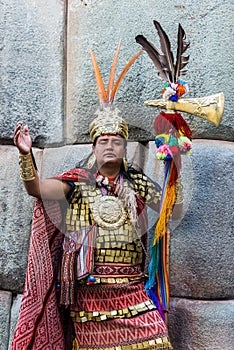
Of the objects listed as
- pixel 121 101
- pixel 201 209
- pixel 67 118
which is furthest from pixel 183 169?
pixel 67 118

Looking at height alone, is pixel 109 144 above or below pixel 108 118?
below

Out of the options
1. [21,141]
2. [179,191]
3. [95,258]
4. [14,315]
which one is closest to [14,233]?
[14,315]

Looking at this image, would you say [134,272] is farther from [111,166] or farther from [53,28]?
[53,28]

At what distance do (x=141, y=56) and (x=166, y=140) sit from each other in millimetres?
707

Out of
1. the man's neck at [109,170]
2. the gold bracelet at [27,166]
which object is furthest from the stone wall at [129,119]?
the gold bracelet at [27,166]

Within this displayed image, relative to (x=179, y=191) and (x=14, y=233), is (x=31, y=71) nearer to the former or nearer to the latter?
(x=14, y=233)

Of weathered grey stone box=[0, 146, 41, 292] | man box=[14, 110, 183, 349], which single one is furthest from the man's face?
weathered grey stone box=[0, 146, 41, 292]

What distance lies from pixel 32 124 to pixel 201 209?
91cm

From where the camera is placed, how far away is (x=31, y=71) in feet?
11.7

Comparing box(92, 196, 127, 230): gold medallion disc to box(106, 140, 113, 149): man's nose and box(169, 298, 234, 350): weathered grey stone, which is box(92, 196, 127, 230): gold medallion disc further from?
box(169, 298, 234, 350): weathered grey stone

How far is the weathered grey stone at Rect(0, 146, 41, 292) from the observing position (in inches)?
134

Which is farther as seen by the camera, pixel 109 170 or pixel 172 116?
pixel 109 170

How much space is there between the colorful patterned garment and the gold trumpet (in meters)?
0.47

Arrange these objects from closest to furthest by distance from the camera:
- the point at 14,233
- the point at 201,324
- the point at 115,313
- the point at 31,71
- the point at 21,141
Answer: the point at 21,141 < the point at 115,313 < the point at 201,324 < the point at 14,233 < the point at 31,71
